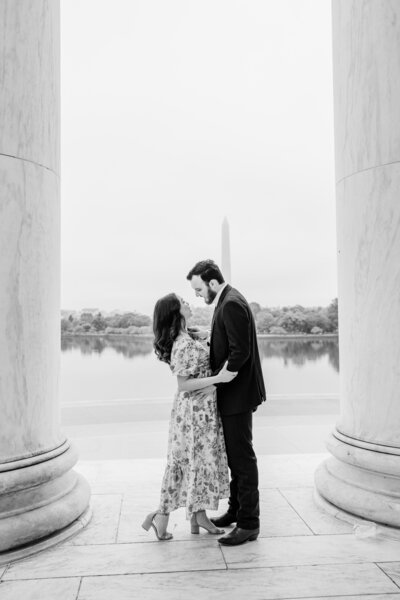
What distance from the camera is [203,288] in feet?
→ 23.5

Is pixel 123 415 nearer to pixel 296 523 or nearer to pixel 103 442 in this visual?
pixel 103 442

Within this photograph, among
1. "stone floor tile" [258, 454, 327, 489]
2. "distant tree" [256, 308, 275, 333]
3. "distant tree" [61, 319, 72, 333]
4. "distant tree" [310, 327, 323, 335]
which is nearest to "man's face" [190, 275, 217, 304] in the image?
"stone floor tile" [258, 454, 327, 489]

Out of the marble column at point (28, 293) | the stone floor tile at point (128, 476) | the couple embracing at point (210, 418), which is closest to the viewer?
the marble column at point (28, 293)

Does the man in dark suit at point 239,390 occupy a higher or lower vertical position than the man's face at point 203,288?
lower

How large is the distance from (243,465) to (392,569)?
80.1 inches

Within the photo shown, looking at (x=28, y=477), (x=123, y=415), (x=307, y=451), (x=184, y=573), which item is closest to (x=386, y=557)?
(x=184, y=573)

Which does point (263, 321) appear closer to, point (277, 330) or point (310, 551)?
point (277, 330)

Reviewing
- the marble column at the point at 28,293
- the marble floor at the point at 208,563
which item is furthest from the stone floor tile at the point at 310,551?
the marble column at the point at 28,293

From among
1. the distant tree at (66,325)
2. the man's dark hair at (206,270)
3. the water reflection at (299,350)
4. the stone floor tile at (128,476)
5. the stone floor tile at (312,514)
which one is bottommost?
the stone floor tile at (312,514)

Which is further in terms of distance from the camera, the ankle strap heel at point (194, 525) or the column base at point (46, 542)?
the ankle strap heel at point (194, 525)

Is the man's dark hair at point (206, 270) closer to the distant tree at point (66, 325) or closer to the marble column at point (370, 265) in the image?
the marble column at point (370, 265)

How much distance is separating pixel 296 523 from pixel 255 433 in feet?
19.9

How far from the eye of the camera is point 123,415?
55.5 feet

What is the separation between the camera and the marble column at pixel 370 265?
23.6ft
